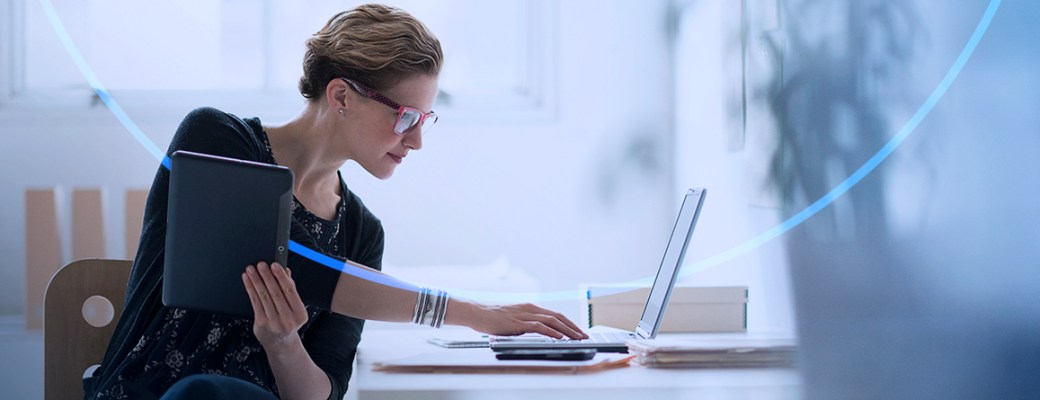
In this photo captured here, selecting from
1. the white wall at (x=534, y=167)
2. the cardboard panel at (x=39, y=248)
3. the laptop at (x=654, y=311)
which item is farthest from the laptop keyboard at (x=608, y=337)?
the cardboard panel at (x=39, y=248)

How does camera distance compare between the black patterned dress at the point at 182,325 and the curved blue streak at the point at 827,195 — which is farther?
the black patterned dress at the point at 182,325

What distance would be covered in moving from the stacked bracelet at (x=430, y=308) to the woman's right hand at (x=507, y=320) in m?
0.01

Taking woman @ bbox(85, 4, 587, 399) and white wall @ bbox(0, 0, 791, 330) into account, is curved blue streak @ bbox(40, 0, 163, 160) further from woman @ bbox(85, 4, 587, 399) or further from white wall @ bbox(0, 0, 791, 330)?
woman @ bbox(85, 4, 587, 399)

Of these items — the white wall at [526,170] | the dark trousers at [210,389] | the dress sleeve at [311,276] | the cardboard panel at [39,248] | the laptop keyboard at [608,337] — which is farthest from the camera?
the white wall at [526,170]

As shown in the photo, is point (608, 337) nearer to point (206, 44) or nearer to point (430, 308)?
point (430, 308)

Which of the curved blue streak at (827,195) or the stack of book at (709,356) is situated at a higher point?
the curved blue streak at (827,195)

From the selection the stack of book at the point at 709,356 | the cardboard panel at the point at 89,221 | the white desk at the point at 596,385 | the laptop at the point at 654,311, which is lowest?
the white desk at the point at 596,385

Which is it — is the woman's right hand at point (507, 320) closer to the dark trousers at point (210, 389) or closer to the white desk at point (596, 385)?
the white desk at point (596, 385)

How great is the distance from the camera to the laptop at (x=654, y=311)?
1.21 metres

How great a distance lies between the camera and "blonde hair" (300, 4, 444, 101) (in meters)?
1.30

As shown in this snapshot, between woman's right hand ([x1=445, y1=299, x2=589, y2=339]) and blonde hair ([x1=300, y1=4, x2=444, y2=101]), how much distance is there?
0.33 metres

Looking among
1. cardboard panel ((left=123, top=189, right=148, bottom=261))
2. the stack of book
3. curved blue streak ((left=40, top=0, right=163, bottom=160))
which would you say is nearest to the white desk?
the stack of book

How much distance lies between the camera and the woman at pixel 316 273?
117 centimetres

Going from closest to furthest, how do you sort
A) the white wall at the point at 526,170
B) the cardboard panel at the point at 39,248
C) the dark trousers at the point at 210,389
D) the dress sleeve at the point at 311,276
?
the dark trousers at the point at 210,389
the dress sleeve at the point at 311,276
the cardboard panel at the point at 39,248
the white wall at the point at 526,170
